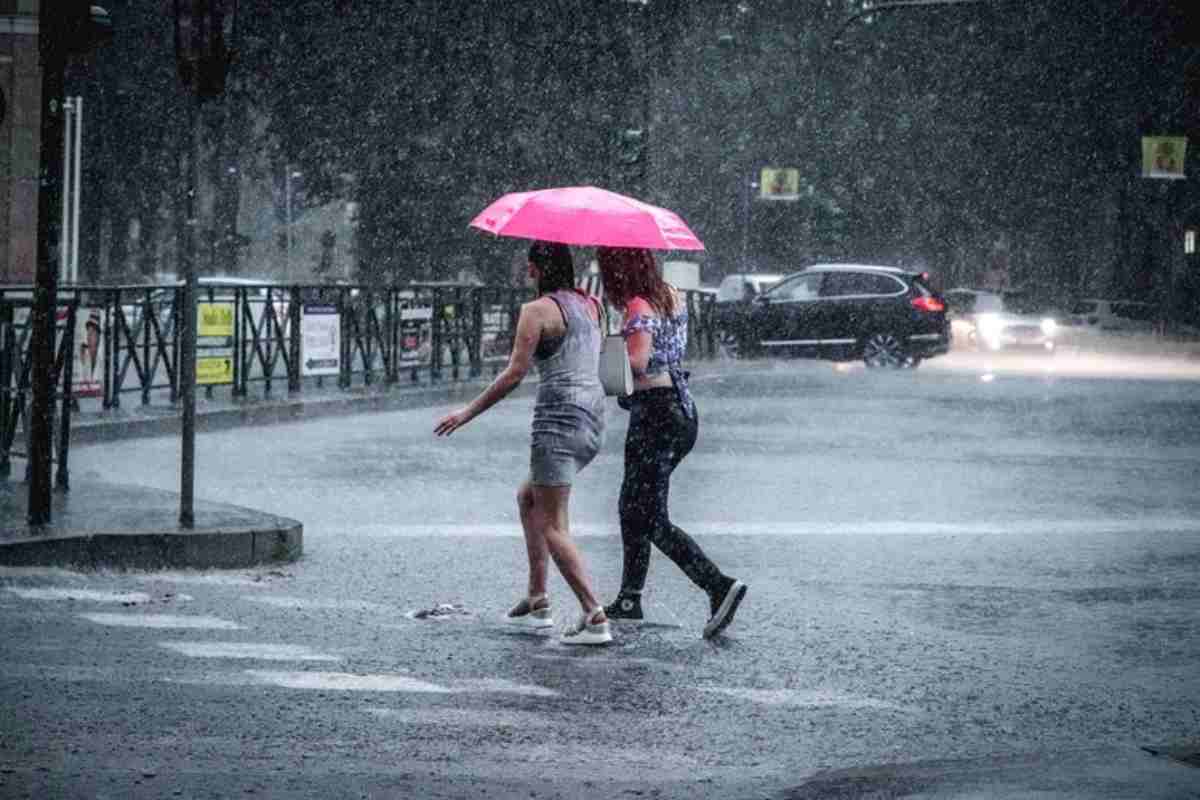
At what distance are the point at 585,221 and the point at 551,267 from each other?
23cm

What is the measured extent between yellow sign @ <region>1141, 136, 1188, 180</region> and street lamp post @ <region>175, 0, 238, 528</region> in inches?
1766

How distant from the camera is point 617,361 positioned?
8430 mm

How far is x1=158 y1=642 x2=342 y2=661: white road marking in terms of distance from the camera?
8094 millimetres

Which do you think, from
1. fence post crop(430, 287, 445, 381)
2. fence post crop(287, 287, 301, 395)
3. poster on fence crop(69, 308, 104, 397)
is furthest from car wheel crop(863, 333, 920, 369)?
poster on fence crop(69, 308, 104, 397)

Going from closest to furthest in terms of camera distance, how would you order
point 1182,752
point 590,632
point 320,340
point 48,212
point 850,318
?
point 1182,752 → point 590,632 → point 48,212 → point 320,340 → point 850,318

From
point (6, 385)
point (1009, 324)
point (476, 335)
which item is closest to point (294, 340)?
point (476, 335)

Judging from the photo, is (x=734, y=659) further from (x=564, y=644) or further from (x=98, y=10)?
(x=98, y=10)

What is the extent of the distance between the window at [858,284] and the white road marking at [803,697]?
88.8ft

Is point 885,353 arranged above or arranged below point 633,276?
below

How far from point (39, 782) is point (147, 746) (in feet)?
1.74

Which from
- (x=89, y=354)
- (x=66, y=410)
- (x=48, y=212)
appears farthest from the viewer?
(x=89, y=354)

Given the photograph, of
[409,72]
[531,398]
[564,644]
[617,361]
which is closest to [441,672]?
[564,644]

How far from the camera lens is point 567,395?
8.60 metres

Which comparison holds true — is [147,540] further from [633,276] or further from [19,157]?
[19,157]
